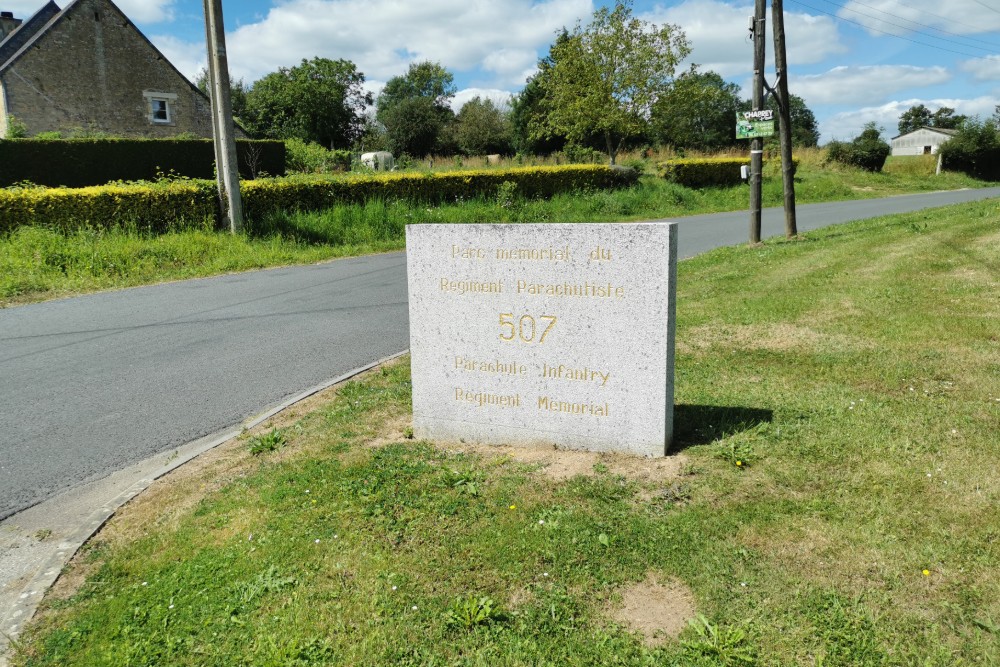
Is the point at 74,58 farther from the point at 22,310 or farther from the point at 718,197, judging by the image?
the point at 718,197

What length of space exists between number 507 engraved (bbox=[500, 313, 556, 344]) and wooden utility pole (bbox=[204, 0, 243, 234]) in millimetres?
11662


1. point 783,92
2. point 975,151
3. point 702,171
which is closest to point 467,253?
point 783,92

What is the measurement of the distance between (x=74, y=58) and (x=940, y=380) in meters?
34.0

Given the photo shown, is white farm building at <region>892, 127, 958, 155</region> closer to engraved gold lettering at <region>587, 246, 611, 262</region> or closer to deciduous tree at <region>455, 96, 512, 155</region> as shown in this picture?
deciduous tree at <region>455, 96, 512, 155</region>

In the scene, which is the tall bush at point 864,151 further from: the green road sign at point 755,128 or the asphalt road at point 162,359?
the asphalt road at point 162,359

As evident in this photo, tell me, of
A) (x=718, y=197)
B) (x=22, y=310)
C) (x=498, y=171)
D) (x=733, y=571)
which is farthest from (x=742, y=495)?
(x=718, y=197)

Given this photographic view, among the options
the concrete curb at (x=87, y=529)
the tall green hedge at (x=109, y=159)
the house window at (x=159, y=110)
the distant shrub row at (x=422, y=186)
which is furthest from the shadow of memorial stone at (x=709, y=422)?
the house window at (x=159, y=110)

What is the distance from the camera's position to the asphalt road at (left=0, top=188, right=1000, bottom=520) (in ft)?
17.1

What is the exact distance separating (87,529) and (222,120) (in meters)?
12.3

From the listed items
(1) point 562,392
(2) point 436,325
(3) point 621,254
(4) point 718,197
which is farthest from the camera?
(4) point 718,197

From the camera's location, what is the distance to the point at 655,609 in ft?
9.66

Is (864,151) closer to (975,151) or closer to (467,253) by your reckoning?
(975,151)

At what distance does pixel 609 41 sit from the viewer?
2934 cm

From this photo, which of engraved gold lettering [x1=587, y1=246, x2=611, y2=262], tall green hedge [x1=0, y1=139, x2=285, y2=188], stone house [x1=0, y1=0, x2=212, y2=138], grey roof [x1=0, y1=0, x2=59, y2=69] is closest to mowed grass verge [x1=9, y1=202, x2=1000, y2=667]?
engraved gold lettering [x1=587, y1=246, x2=611, y2=262]
